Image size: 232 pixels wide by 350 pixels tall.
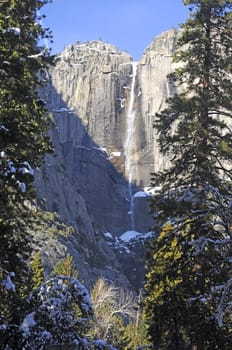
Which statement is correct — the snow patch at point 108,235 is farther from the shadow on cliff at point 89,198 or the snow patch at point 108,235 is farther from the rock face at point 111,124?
the rock face at point 111,124

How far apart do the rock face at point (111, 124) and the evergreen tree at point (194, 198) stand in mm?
85888

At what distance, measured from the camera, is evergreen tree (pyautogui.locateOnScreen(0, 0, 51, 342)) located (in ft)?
27.7

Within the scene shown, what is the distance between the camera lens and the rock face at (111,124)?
111 m

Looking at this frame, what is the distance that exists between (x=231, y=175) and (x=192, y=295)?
11.6ft

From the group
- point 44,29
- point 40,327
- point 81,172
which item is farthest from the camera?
point 81,172

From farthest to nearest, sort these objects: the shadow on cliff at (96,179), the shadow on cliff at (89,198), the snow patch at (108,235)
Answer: the shadow on cliff at (96,179), the snow patch at (108,235), the shadow on cliff at (89,198)

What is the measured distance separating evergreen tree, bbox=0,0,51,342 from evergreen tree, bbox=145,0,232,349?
329 cm

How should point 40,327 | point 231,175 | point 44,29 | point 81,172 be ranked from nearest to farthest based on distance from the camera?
point 40,327 < point 44,29 < point 231,175 < point 81,172

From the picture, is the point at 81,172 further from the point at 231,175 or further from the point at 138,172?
the point at 231,175

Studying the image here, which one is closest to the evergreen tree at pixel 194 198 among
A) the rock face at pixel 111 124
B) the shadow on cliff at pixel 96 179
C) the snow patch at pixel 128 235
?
the rock face at pixel 111 124

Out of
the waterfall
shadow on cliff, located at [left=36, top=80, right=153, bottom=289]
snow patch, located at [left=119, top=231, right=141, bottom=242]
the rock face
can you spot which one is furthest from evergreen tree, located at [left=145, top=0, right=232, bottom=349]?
the waterfall

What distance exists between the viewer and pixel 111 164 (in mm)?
118125

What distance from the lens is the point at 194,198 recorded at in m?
10.9

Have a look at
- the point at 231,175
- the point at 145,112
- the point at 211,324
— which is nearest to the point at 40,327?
the point at 211,324
